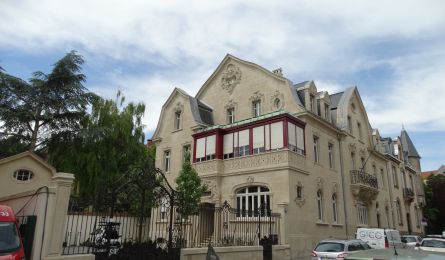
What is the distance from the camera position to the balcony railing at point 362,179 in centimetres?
2687

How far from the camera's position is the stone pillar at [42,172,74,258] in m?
9.60

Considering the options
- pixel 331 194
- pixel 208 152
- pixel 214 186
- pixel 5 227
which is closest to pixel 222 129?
pixel 208 152

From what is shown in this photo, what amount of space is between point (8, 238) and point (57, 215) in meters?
1.52

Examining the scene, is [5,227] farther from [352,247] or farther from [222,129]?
[222,129]

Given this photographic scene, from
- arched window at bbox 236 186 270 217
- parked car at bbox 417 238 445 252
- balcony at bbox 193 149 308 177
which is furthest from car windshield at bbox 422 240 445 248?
arched window at bbox 236 186 270 217

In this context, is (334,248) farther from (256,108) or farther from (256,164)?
(256,108)

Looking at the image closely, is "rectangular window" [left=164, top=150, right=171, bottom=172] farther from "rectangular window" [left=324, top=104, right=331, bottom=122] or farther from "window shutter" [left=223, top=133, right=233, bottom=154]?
"rectangular window" [left=324, top=104, right=331, bottom=122]

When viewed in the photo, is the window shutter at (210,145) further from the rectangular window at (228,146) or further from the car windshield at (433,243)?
the car windshield at (433,243)

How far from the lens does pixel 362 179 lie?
27.5 m

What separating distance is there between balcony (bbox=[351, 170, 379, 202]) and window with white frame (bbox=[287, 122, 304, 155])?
7289mm

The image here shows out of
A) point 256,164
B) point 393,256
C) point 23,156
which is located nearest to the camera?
point 393,256

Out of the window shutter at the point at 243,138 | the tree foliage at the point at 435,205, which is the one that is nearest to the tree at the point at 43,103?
the window shutter at the point at 243,138

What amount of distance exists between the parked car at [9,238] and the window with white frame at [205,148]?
51.8 ft

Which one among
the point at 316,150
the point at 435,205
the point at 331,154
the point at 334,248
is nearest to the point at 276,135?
the point at 316,150
